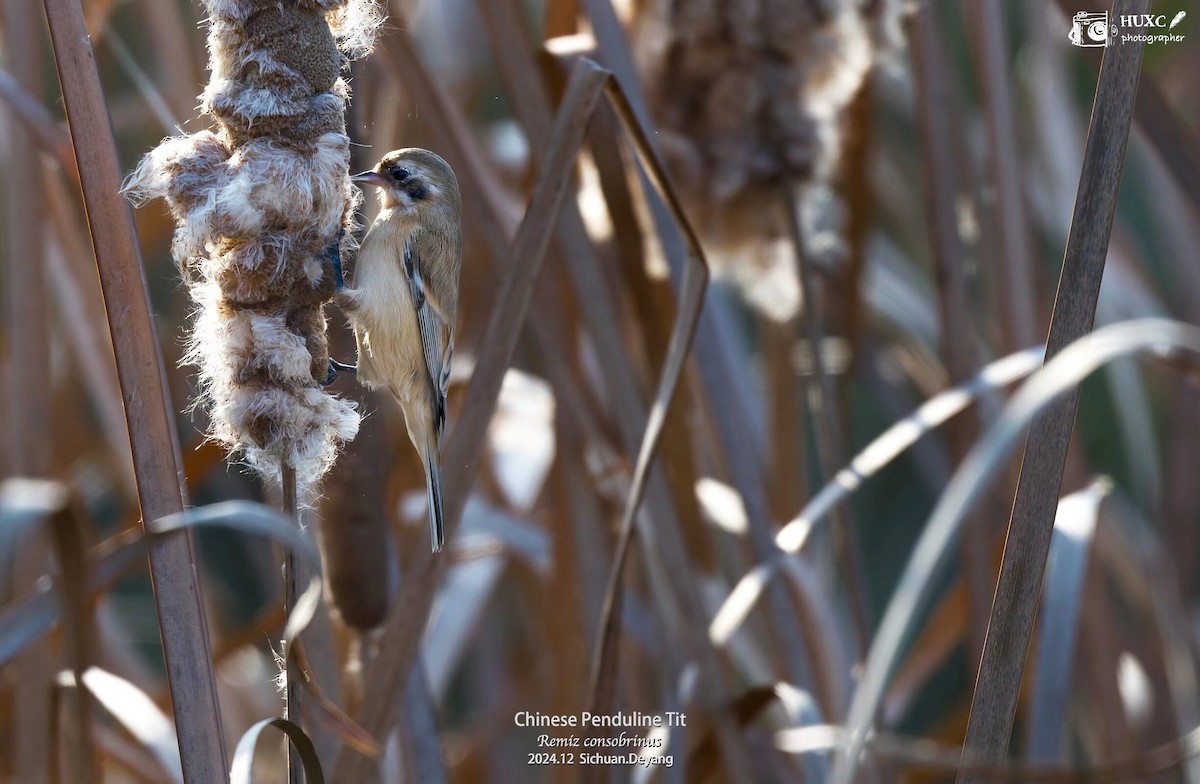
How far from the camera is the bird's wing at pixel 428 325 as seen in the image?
2.38 feet

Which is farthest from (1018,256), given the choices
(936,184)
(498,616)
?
(498,616)

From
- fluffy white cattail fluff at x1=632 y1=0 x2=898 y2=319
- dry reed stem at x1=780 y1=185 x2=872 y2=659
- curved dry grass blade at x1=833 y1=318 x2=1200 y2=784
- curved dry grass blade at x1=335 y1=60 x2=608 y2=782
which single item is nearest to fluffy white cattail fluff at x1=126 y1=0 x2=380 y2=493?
curved dry grass blade at x1=335 y1=60 x2=608 y2=782

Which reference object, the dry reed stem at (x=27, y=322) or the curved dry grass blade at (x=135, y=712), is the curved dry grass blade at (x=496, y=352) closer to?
the curved dry grass blade at (x=135, y=712)

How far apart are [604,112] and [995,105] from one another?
1.56 feet

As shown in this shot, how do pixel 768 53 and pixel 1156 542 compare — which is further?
pixel 1156 542

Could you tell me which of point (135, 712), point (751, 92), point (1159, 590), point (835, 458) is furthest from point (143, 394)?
point (1159, 590)

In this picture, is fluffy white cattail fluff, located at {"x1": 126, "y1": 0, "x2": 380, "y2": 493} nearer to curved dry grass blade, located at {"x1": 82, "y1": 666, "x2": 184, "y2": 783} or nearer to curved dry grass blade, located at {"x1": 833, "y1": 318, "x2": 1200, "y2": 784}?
curved dry grass blade, located at {"x1": 82, "y1": 666, "x2": 184, "y2": 783}

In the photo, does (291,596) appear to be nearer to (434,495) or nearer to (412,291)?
(434,495)

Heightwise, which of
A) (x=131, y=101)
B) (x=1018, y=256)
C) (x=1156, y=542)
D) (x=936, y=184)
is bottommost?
(x=1156, y=542)

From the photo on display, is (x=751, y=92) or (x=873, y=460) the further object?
(x=751, y=92)

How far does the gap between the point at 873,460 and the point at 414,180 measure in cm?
47

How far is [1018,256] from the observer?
114 cm

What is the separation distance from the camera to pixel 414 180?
0.68 m

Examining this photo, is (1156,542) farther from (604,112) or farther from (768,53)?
(604,112)
